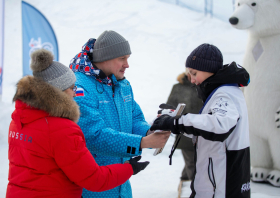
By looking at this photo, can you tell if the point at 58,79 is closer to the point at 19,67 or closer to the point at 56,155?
the point at 56,155

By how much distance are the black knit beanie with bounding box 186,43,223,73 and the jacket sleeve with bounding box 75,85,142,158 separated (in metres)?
0.55

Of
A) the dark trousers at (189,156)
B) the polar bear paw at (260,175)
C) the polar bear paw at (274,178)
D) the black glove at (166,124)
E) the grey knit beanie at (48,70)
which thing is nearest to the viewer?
the grey knit beanie at (48,70)

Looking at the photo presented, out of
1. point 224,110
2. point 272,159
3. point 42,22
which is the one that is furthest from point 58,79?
point 42,22

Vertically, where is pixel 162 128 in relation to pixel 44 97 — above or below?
below

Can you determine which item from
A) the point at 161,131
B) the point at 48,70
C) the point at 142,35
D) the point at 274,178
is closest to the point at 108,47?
the point at 48,70

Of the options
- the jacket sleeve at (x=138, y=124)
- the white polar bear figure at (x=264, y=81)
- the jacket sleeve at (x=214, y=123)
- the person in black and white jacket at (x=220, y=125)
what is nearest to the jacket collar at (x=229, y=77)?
the person in black and white jacket at (x=220, y=125)

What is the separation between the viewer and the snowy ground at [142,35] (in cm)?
935

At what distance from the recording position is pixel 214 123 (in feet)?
4.22

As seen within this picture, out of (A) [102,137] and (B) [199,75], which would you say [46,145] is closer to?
(A) [102,137]

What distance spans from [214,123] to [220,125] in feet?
0.10

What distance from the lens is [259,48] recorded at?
3.05 m

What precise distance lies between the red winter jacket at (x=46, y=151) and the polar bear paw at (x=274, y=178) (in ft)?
7.82

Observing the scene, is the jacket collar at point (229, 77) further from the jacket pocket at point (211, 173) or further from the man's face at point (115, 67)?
the man's face at point (115, 67)

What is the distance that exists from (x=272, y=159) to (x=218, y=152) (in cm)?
195
